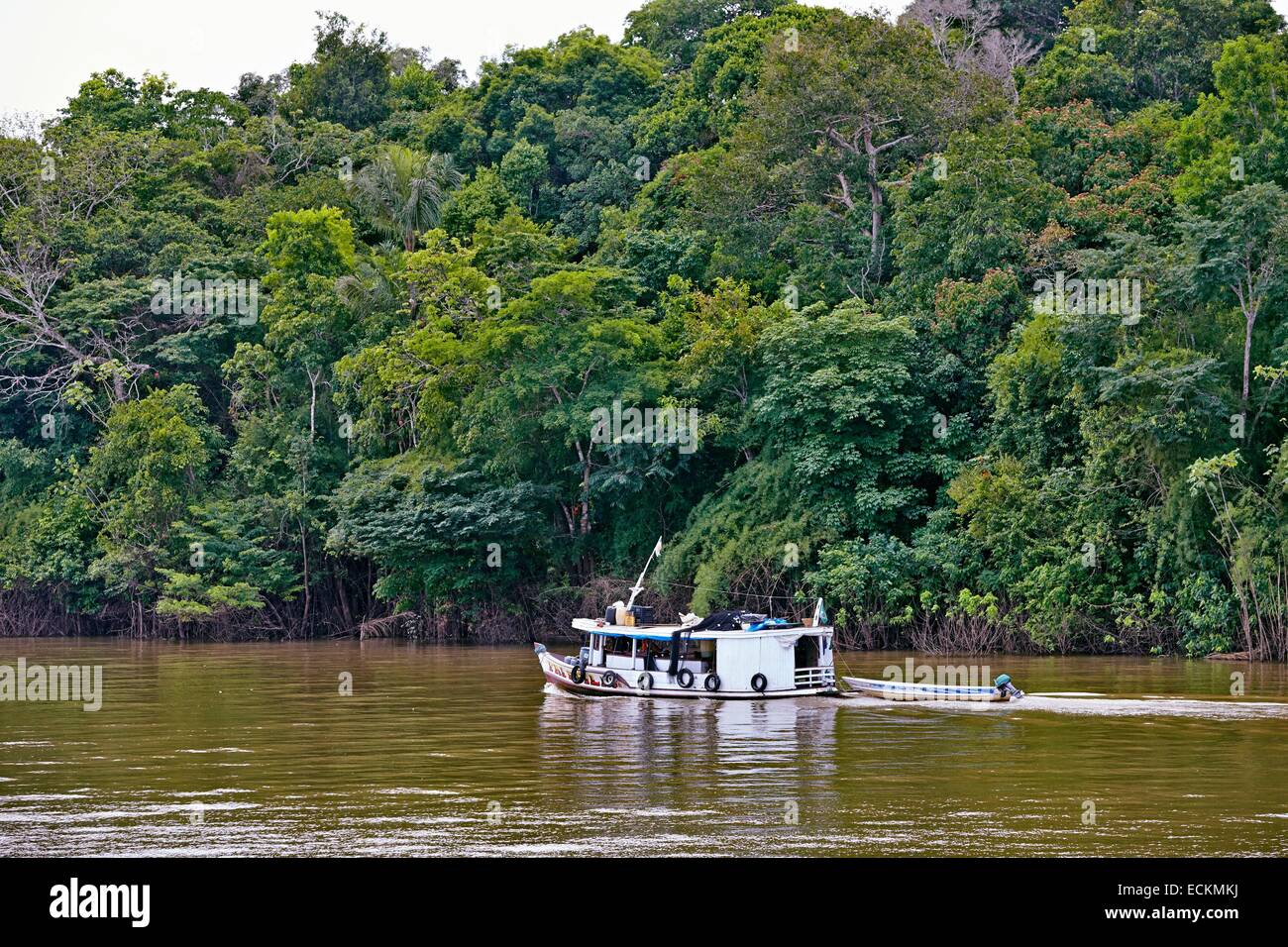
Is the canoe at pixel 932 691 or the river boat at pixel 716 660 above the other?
the river boat at pixel 716 660

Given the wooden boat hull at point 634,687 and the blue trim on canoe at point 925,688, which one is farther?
the wooden boat hull at point 634,687

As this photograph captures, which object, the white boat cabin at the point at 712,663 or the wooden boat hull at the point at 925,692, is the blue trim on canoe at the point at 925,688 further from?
the white boat cabin at the point at 712,663

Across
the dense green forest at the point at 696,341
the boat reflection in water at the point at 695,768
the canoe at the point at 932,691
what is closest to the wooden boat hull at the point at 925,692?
the canoe at the point at 932,691

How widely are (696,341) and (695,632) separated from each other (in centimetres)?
1460

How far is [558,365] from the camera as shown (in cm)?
4106

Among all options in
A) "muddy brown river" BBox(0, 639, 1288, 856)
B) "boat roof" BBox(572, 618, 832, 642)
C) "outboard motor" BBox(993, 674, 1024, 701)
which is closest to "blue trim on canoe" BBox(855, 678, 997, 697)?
"outboard motor" BBox(993, 674, 1024, 701)

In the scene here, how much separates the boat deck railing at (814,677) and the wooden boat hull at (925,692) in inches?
20.0

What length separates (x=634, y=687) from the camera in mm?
28000

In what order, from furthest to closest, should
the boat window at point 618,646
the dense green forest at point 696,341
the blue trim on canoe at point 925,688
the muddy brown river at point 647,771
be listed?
the dense green forest at point 696,341 → the boat window at point 618,646 → the blue trim on canoe at point 925,688 → the muddy brown river at point 647,771

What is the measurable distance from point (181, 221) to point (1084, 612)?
99.1 feet

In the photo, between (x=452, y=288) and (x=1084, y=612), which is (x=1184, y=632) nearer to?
(x=1084, y=612)

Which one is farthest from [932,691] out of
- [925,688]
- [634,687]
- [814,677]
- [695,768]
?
[695,768]

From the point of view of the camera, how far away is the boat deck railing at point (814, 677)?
2706cm

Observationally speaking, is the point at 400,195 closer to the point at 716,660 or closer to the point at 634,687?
the point at 634,687
